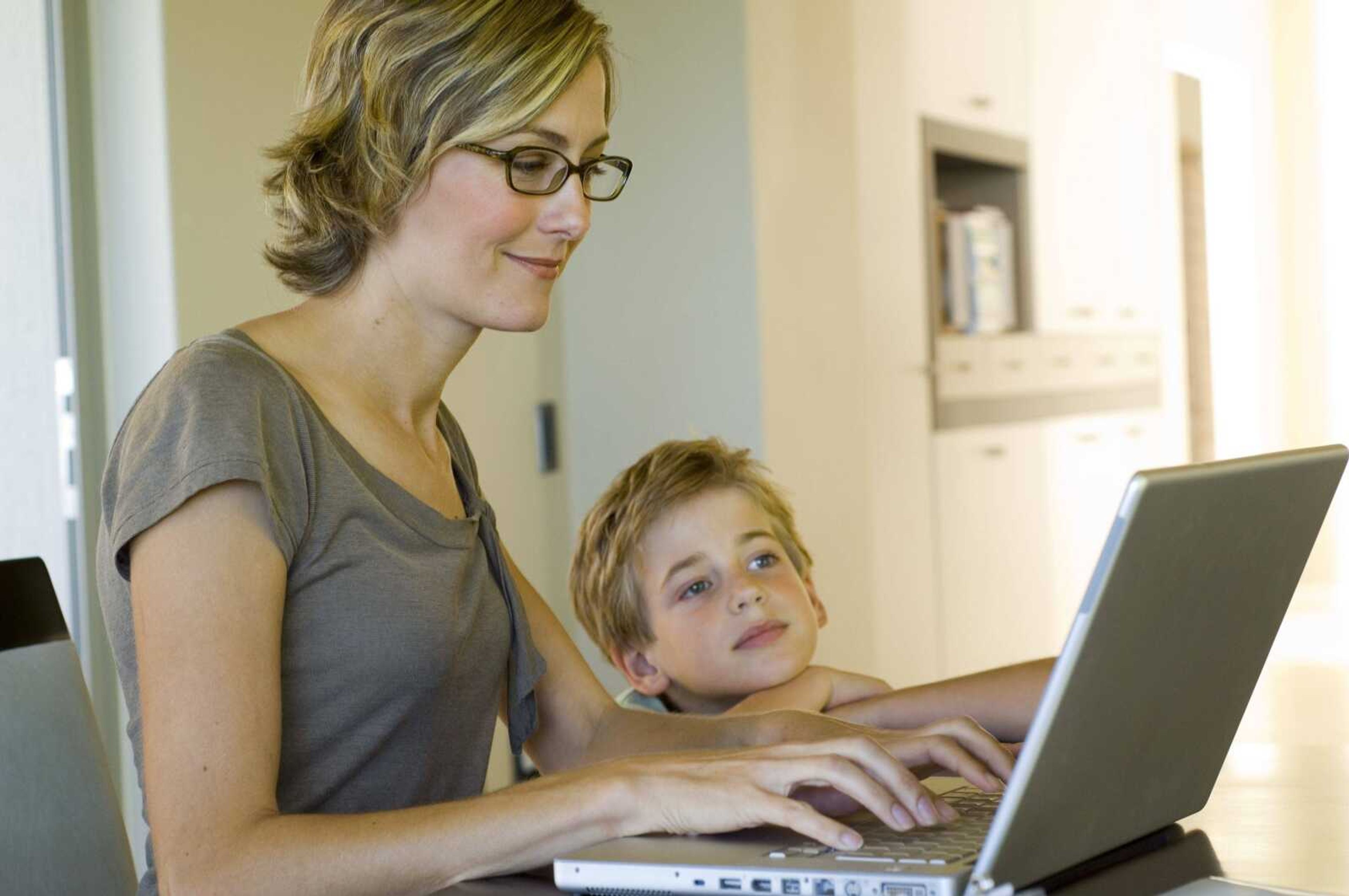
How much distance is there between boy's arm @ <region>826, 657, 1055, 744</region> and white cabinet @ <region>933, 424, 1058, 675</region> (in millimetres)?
2470

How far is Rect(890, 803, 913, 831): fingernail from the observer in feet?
3.12

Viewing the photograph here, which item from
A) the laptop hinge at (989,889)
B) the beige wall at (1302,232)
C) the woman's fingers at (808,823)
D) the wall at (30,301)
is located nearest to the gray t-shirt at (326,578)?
the woman's fingers at (808,823)

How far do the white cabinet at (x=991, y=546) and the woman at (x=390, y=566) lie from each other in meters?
2.58

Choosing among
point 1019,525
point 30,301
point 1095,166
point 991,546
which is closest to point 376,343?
point 30,301

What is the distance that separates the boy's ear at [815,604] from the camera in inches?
68.9

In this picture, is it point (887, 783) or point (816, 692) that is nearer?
point (887, 783)

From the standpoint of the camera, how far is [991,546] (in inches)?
165

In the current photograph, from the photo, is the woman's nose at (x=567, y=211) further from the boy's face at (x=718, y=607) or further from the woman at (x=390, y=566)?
the boy's face at (x=718, y=607)

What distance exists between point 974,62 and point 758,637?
283 centimetres

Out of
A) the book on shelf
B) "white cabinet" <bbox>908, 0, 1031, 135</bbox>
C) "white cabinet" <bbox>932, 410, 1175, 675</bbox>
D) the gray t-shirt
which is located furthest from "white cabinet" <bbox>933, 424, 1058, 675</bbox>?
the gray t-shirt

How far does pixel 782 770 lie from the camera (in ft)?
A: 3.19

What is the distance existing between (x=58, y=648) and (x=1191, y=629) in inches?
33.1

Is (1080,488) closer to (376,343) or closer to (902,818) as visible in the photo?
(376,343)

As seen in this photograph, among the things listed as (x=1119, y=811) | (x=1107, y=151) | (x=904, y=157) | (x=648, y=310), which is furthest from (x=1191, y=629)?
(x=1107, y=151)
